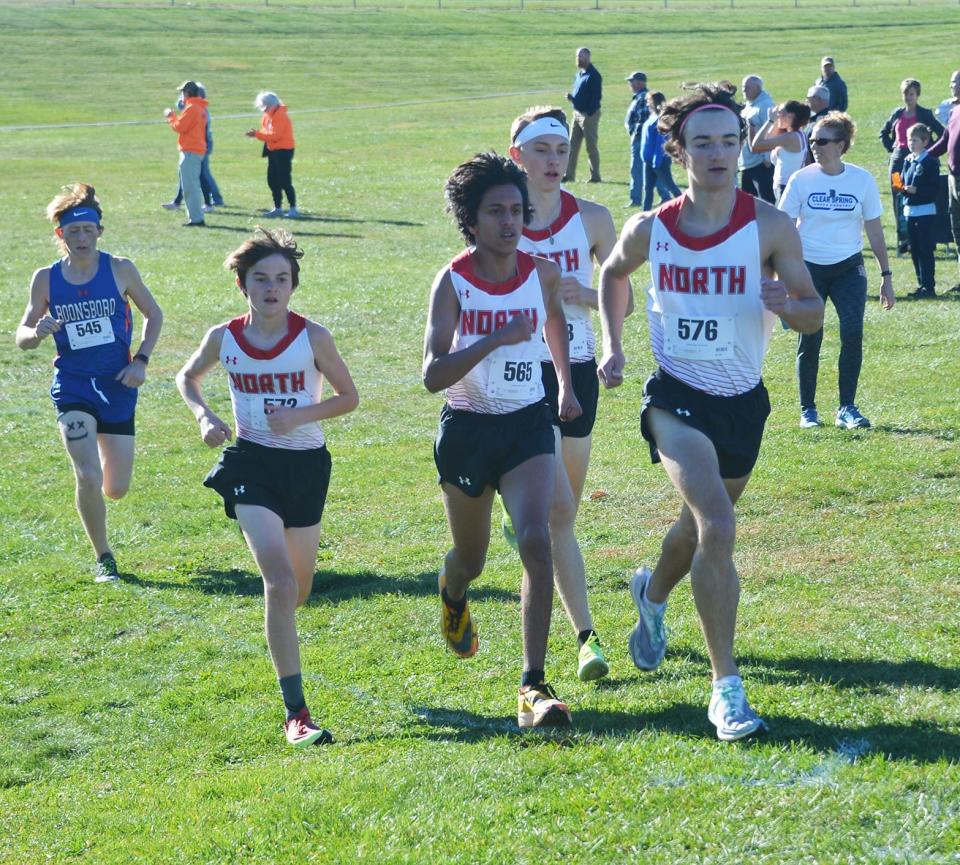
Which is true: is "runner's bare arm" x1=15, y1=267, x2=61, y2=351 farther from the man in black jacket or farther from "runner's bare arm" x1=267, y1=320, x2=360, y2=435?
the man in black jacket

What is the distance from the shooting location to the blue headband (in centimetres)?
865

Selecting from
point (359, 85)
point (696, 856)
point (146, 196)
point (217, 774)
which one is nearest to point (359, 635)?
point (217, 774)

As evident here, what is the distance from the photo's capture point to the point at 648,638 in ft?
20.9

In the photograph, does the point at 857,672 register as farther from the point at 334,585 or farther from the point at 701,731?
the point at 334,585

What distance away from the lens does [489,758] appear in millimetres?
5430

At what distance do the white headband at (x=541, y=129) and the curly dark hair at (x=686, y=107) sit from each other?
2.98 feet

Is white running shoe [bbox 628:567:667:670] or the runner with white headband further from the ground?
the runner with white headband

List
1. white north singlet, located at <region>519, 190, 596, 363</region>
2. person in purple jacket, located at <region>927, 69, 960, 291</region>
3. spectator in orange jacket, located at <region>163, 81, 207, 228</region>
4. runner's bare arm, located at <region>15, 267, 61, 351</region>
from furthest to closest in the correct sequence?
spectator in orange jacket, located at <region>163, 81, 207, 228</region>, person in purple jacket, located at <region>927, 69, 960, 291</region>, runner's bare arm, located at <region>15, 267, 61, 351</region>, white north singlet, located at <region>519, 190, 596, 363</region>

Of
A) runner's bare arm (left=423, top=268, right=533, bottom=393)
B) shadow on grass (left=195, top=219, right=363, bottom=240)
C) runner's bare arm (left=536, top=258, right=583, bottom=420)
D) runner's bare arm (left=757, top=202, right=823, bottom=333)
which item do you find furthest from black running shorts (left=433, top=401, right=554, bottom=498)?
shadow on grass (left=195, top=219, right=363, bottom=240)

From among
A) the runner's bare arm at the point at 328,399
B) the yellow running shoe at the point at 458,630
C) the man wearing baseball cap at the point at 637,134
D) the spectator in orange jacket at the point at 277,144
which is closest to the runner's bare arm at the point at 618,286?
the runner's bare arm at the point at 328,399

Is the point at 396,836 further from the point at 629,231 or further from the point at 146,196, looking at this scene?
the point at 146,196

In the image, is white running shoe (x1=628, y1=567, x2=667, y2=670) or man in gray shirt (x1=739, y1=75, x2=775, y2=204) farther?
man in gray shirt (x1=739, y1=75, x2=775, y2=204)

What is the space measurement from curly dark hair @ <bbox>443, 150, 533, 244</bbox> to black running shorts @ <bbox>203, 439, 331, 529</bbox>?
4.12ft

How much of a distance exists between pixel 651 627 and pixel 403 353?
9338 millimetres
